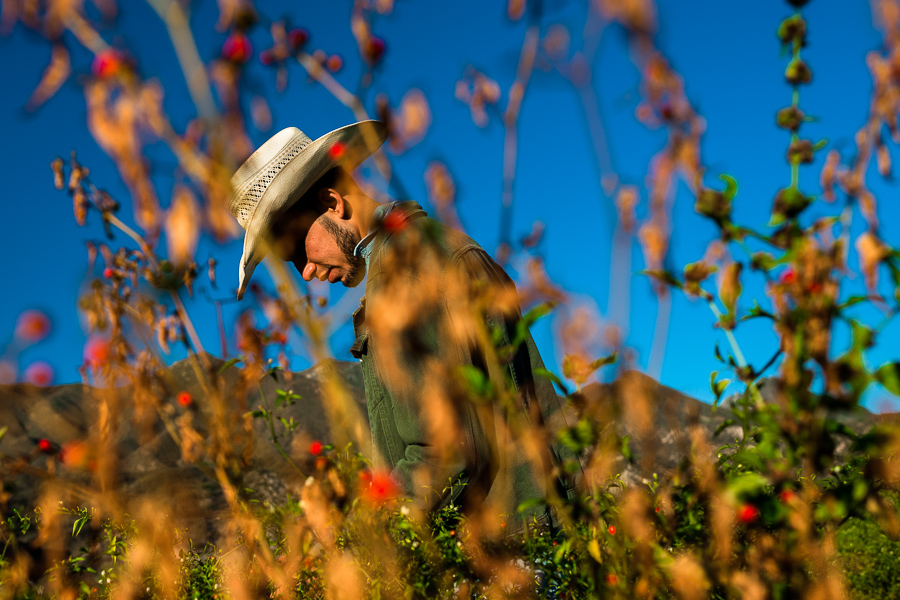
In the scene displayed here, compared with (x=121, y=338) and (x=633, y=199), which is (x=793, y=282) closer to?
(x=633, y=199)

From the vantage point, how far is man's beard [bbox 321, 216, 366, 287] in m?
2.07

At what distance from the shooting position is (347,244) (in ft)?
6.82

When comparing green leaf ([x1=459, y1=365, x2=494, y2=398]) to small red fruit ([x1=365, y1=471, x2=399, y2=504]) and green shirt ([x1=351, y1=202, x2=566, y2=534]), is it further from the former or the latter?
small red fruit ([x1=365, y1=471, x2=399, y2=504])

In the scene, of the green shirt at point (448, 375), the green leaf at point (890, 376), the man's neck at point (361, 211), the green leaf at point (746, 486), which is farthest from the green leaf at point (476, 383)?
the man's neck at point (361, 211)

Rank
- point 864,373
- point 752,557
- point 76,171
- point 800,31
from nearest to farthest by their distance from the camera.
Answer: point 864,373
point 800,31
point 752,557
point 76,171

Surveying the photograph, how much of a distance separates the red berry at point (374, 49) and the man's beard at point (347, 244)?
1.12m

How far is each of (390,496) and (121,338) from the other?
0.59 meters

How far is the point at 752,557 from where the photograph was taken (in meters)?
0.94

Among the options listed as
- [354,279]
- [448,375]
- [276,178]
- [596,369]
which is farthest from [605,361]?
[354,279]

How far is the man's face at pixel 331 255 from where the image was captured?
210 centimetres

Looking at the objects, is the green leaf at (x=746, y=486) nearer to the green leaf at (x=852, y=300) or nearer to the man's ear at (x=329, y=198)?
the green leaf at (x=852, y=300)

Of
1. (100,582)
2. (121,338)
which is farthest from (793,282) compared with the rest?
(100,582)

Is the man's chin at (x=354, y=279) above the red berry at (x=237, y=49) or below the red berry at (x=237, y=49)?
above

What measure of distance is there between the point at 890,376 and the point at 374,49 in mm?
800
